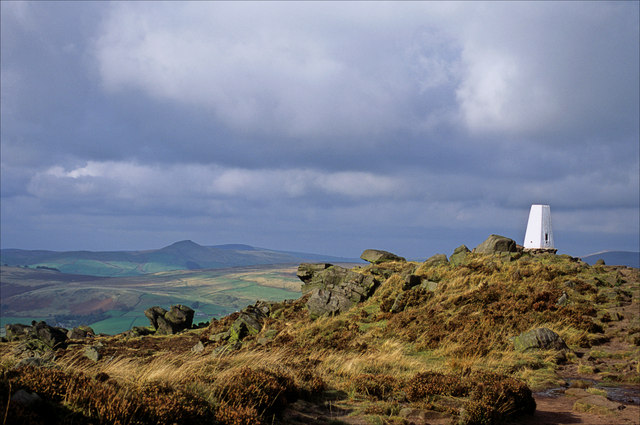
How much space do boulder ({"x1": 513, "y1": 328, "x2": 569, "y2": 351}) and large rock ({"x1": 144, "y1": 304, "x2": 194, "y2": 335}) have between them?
35888 mm

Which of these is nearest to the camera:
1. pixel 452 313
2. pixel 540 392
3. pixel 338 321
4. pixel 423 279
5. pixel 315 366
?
pixel 540 392

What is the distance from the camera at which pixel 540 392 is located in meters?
12.4

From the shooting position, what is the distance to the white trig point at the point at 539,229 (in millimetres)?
44969

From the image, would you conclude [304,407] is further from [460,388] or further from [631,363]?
[631,363]

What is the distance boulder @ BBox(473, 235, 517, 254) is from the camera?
3794 centimetres

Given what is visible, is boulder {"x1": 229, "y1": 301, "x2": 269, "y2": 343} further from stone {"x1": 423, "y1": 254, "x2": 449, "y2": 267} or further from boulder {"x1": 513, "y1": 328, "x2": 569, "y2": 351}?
boulder {"x1": 513, "y1": 328, "x2": 569, "y2": 351}

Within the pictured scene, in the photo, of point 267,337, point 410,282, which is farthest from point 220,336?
point 410,282

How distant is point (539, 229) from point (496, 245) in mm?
10662

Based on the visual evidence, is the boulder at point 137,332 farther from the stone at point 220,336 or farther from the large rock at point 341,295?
the large rock at point 341,295

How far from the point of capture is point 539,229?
4522 cm

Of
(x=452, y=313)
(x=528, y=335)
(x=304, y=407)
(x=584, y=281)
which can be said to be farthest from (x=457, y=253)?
(x=304, y=407)

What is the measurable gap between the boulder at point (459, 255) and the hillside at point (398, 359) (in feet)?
0.67

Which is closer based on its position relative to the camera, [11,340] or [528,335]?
[528,335]

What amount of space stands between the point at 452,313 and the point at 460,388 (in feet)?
44.0
